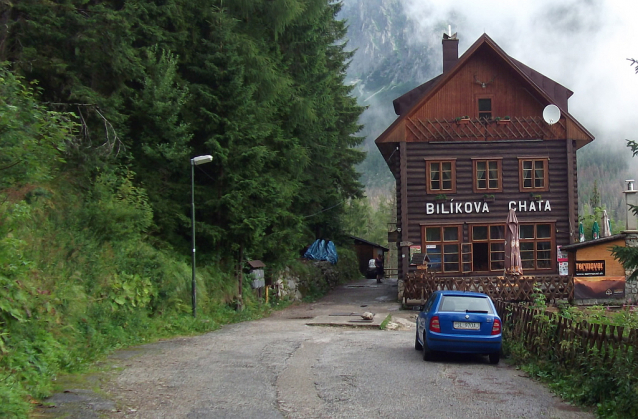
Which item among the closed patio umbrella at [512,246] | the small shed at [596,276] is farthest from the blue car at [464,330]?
the small shed at [596,276]

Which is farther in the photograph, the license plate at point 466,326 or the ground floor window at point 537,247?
the ground floor window at point 537,247

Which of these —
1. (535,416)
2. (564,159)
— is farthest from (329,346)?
(564,159)

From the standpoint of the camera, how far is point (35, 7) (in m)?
18.6

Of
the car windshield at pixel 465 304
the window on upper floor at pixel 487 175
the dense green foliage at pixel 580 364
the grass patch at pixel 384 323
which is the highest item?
the window on upper floor at pixel 487 175

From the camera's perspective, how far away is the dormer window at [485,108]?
32.3m

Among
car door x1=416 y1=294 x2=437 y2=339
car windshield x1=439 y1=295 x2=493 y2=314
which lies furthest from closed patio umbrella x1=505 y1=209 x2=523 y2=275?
car windshield x1=439 y1=295 x2=493 y2=314

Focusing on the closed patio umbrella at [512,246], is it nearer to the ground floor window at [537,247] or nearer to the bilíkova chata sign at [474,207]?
the bilíkova chata sign at [474,207]

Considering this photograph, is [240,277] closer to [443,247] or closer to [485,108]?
[443,247]

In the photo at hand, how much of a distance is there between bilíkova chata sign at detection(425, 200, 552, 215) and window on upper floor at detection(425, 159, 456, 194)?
0.68 metres

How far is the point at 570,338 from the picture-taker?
1141 cm

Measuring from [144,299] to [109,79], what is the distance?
24.6ft

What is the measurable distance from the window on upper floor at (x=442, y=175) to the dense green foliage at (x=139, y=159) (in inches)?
243

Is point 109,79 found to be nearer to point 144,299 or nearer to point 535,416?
point 144,299

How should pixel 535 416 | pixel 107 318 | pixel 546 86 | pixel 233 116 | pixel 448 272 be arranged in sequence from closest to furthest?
pixel 535 416, pixel 107 318, pixel 233 116, pixel 448 272, pixel 546 86
